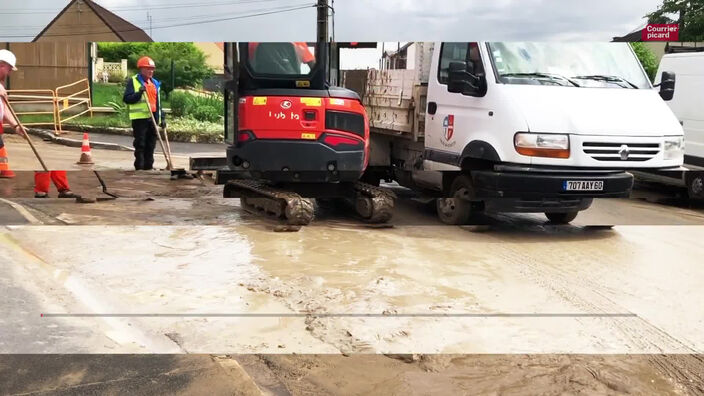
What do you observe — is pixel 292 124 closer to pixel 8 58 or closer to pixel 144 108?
pixel 144 108

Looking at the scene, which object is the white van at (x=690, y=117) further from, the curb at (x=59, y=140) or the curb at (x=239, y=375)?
the curb at (x=59, y=140)

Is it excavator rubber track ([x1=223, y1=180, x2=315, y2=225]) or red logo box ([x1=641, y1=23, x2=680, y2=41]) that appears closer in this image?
red logo box ([x1=641, y1=23, x2=680, y2=41])

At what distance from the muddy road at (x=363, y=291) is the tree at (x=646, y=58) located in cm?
94

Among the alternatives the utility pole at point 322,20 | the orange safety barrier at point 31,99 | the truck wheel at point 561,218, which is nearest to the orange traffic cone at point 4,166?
the orange safety barrier at point 31,99

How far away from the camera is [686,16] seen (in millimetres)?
2020

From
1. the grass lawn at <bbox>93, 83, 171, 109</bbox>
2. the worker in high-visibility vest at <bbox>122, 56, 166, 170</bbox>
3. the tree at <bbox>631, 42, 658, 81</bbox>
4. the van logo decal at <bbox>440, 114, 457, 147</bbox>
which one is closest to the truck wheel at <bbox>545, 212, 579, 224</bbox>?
the van logo decal at <bbox>440, 114, 457, 147</bbox>

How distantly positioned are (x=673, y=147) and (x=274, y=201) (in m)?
2.63

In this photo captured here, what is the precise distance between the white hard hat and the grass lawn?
0.92 feet

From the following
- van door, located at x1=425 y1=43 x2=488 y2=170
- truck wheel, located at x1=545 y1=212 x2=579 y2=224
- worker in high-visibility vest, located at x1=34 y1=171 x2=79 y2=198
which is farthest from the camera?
truck wheel, located at x1=545 y1=212 x2=579 y2=224

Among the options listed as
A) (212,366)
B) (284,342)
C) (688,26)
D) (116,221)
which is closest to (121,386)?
(212,366)

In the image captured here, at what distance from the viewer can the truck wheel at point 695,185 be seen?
11.0 feet

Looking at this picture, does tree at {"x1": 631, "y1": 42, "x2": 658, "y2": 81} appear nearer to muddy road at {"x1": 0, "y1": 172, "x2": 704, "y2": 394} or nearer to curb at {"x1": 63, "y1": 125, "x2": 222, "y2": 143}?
muddy road at {"x1": 0, "y1": 172, "x2": 704, "y2": 394}

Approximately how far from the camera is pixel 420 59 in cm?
328

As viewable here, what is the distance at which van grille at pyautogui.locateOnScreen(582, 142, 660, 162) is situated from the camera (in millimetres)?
2912
